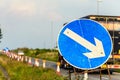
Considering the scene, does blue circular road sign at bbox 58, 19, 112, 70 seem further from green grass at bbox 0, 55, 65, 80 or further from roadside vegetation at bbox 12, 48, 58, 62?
roadside vegetation at bbox 12, 48, 58, 62

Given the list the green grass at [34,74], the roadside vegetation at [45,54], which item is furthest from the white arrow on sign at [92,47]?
the roadside vegetation at [45,54]

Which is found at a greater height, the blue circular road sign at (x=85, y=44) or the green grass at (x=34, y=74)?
the blue circular road sign at (x=85, y=44)

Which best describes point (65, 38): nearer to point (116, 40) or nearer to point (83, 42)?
point (83, 42)

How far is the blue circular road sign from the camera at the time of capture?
6.48m

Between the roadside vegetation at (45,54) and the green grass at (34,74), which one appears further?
the roadside vegetation at (45,54)

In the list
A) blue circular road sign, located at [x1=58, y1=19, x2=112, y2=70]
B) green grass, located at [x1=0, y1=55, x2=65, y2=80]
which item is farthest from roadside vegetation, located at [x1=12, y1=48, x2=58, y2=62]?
blue circular road sign, located at [x1=58, y1=19, x2=112, y2=70]

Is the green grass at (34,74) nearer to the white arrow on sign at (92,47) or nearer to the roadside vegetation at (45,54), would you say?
the white arrow on sign at (92,47)

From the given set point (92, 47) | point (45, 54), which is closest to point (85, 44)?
point (92, 47)

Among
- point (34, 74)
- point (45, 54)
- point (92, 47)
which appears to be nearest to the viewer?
point (92, 47)

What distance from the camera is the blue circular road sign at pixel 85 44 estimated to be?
648cm

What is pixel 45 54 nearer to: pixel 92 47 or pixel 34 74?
pixel 34 74

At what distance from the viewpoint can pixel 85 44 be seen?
21.5ft

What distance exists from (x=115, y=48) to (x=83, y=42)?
2587 centimetres

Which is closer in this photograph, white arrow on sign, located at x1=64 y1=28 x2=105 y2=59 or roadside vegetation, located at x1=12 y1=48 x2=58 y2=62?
white arrow on sign, located at x1=64 y1=28 x2=105 y2=59
